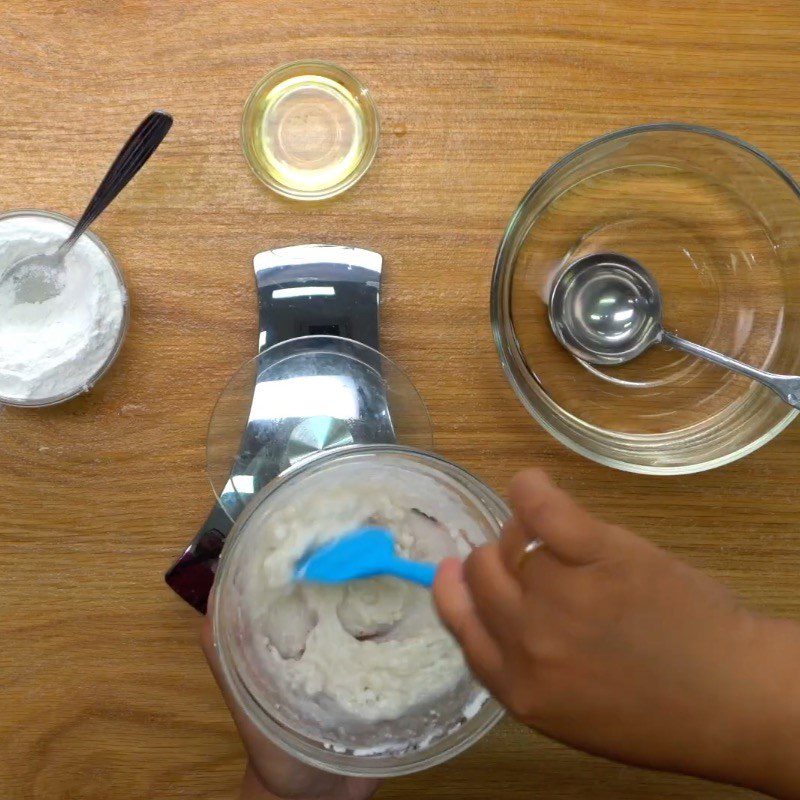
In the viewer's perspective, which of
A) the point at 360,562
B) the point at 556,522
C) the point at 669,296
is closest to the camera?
the point at 556,522

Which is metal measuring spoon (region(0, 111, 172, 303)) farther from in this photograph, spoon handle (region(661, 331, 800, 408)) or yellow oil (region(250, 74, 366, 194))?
spoon handle (region(661, 331, 800, 408))

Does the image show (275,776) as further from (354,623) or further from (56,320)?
(56,320)

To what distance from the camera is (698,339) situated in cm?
70

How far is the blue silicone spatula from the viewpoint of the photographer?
22.9 inches

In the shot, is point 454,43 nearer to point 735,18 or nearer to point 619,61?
point 619,61

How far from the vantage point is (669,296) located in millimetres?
699

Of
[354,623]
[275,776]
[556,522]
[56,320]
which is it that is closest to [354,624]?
[354,623]

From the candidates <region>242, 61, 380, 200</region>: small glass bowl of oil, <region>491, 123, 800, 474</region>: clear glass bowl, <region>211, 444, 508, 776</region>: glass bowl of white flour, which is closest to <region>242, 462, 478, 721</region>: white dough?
<region>211, 444, 508, 776</region>: glass bowl of white flour

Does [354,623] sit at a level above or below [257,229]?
below

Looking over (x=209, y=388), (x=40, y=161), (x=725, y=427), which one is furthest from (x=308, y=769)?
(x=40, y=161)

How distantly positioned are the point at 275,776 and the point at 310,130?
0.59 meters

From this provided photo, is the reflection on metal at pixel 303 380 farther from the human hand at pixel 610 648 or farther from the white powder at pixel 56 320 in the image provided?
the human hand at pixel 610 648

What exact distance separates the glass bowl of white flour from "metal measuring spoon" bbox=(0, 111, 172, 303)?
11.6 inches

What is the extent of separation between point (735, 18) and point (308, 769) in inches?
30.6
